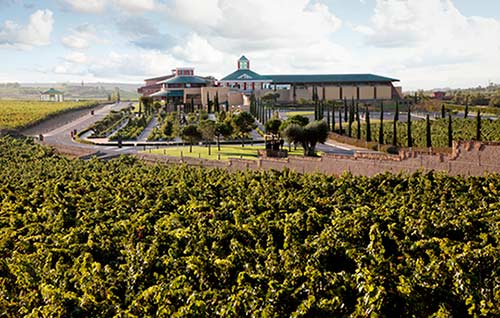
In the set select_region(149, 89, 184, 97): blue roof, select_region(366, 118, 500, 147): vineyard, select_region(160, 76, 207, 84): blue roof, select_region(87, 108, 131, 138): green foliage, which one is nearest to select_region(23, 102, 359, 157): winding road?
select_region(87, 108, 131, 138): green foliage

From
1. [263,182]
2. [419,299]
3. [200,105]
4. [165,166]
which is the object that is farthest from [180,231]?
[200,105]

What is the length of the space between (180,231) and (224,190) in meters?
7.83

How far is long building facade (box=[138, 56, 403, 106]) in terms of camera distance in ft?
300

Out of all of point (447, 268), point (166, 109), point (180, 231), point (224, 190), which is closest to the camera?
point (447, 268)

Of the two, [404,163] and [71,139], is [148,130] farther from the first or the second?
[404,163]

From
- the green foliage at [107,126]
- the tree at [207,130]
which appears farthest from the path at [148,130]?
the tree at [207,130]

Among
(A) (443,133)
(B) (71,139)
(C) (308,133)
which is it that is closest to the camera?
(C) (308,133)

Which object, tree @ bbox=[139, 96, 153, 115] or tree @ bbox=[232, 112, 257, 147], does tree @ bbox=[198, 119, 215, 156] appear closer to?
tree @ bbox=[232, 112, 257, 147]

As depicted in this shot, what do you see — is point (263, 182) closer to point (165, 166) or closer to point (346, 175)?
point (346, 175)

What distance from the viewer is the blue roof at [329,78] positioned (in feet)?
317

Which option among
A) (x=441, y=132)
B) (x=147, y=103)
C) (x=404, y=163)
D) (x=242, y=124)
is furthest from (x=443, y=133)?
(x=147, y=103)

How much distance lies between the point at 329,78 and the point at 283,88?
9.44m

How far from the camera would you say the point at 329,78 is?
98750 millimetres

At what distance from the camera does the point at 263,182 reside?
23.8 meters
